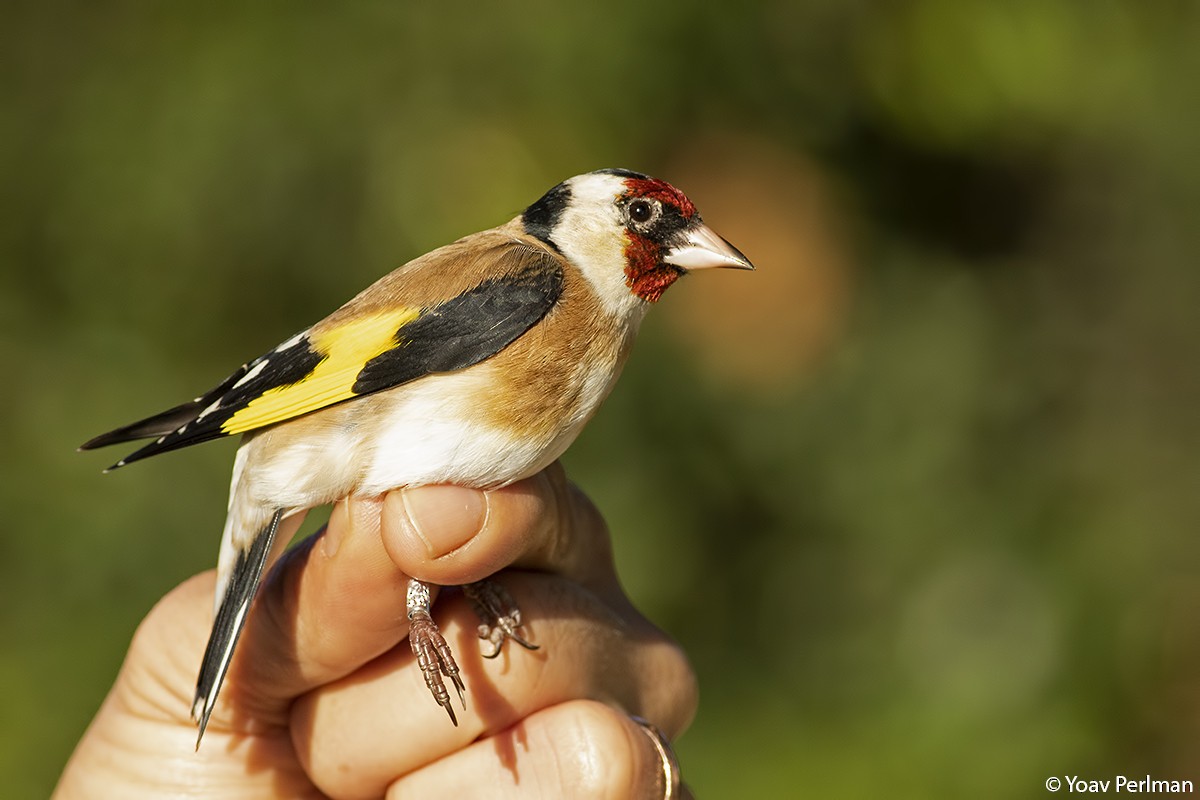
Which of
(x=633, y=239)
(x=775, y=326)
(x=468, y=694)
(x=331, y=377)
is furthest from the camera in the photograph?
(x=775, y=326)

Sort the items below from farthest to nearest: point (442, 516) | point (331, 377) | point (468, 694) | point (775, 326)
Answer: point (775, 326) → point (468, 694) → point (331, 377) → point (442, 516)

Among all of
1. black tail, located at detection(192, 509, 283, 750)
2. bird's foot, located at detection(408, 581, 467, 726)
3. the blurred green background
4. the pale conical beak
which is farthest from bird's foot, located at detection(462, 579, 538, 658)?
the blurred green background

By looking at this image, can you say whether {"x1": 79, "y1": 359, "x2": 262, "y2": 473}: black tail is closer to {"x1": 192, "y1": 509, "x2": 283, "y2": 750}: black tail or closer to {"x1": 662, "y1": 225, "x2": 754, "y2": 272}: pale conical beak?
{"x1": 192, "y1": 509, "x2": 283, "y2": 750}: black tail

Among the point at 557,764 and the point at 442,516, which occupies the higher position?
the point at 442,516

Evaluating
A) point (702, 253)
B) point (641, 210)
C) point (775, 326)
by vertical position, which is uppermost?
point (641, 210)

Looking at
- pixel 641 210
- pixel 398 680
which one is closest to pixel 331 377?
pixel 398 680

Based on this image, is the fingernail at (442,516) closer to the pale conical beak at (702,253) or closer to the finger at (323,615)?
the finger at (323,615)

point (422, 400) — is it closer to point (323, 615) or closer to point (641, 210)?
point (323, 615)
